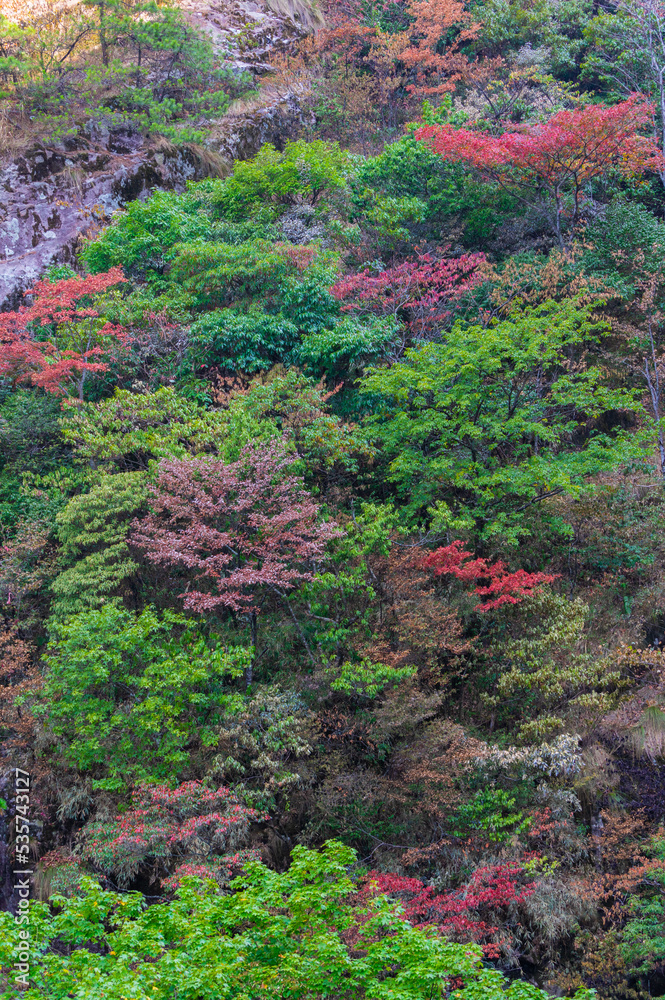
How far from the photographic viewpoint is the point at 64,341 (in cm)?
1659

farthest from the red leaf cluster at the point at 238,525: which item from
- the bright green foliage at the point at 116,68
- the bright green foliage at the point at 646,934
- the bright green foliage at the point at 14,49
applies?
the bright green foliage at the point at 14,49

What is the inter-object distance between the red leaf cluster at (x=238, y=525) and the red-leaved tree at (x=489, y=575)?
196 cm

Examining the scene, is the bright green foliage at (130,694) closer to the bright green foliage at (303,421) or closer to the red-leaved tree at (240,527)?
the red-leaved tree at (240,527)

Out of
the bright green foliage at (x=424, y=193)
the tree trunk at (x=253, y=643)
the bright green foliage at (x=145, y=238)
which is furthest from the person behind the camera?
the bright green foliage at (x=424, y=193)

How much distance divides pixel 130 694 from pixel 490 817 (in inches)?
234

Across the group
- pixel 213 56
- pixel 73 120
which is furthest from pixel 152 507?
pixel 213 56

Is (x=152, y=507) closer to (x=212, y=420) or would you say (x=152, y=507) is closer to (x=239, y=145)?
(x=212, y=420)

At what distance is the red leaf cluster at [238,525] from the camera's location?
12039mm

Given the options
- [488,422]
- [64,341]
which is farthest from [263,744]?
[64,341]

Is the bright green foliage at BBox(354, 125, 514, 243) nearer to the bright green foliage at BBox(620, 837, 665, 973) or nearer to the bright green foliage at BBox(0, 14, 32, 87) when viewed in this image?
the bright green foliage at BBox(0, 14, 32, 87)

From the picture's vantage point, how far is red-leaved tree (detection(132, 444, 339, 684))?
12.1 meters

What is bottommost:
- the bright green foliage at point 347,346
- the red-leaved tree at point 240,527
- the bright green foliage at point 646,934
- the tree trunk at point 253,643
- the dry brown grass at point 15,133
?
the bright green foliage at point 646,934

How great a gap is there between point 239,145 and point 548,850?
22.7 metres

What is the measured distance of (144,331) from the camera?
55.7 feet
